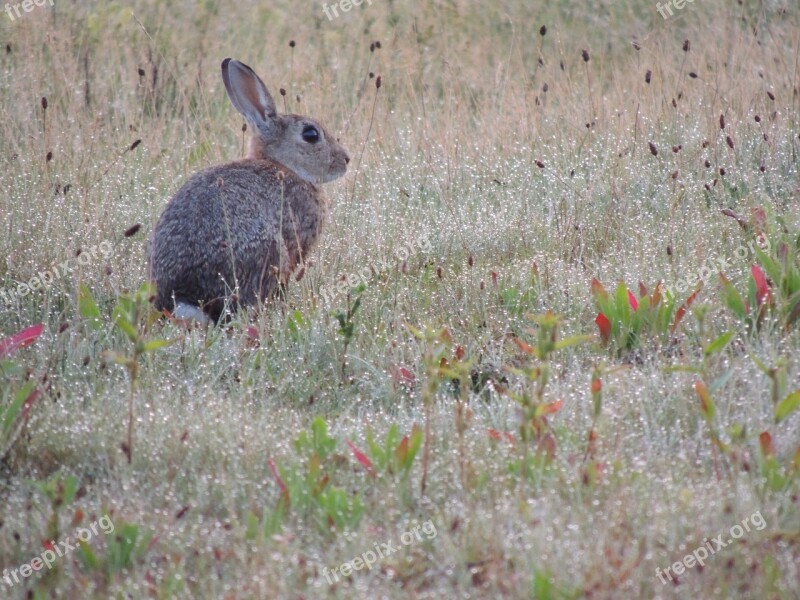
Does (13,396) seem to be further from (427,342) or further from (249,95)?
(249,95)

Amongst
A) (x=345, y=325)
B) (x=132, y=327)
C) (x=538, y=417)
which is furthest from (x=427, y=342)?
(x=132, y=327)

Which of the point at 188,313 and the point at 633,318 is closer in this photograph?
the point at 633,318

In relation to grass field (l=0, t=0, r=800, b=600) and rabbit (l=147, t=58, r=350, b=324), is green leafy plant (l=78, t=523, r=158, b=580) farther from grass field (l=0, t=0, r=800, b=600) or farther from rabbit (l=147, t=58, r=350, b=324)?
rabbit (l=147, t=58, r=350, b=324)

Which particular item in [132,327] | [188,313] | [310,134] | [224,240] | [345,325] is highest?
[310,134]

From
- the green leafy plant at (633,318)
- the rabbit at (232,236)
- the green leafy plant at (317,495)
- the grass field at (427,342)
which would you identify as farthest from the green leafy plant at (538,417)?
the rabbit at (232,236)

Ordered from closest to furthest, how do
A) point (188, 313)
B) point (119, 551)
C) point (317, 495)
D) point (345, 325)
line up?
point (119, 551), point (317, 495), point (345, 325), point (188, 313)

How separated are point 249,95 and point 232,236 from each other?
155 cm

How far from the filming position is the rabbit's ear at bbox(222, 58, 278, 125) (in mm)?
6426

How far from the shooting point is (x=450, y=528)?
3061 mm

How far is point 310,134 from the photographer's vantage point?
652 cm

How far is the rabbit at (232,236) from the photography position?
5.23m

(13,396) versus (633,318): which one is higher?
(633,318)

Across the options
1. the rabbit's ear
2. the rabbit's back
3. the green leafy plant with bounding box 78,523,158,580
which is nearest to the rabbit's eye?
the rabbit's ear

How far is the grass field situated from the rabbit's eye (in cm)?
47
